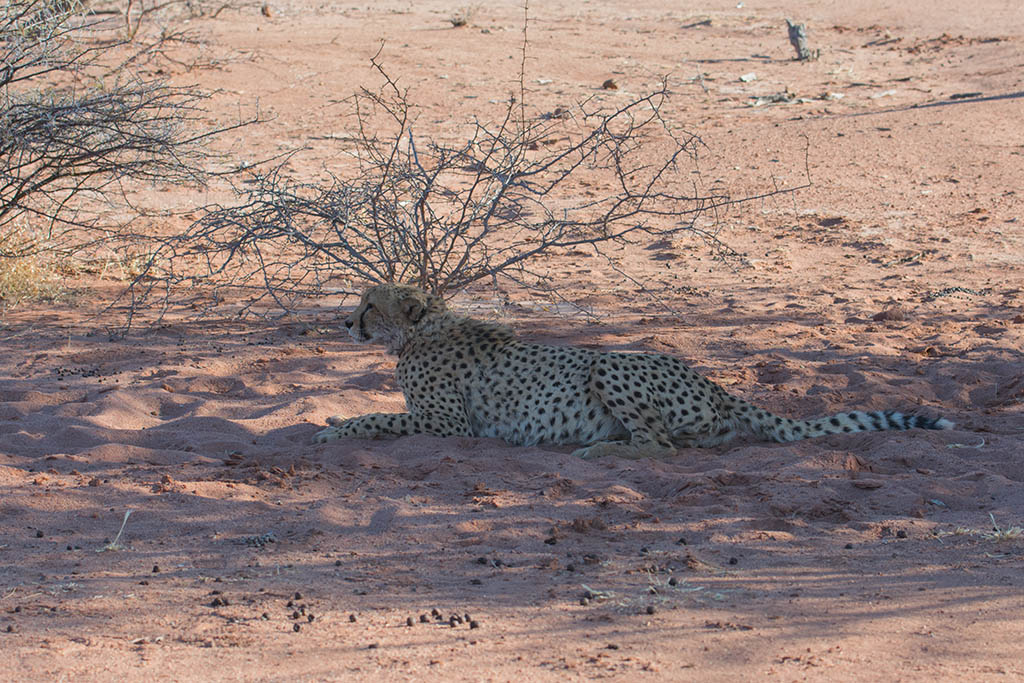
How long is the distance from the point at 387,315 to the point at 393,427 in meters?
0.60

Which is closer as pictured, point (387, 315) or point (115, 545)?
point (115, 545)

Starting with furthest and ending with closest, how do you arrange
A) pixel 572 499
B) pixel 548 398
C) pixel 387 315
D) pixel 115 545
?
1. pixel 387 315
2. pixel 548 398
3. pixel 572 499
4. pixel 115 545

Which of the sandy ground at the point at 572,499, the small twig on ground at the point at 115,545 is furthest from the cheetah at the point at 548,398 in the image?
the small twig on ground at the point at 115,545

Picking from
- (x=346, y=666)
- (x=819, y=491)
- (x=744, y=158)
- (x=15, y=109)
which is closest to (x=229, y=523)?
(x=346, y=666)

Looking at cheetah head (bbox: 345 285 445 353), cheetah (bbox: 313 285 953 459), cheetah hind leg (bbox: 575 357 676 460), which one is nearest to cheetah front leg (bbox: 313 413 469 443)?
cheetah (bbox: 313 285 953 459)

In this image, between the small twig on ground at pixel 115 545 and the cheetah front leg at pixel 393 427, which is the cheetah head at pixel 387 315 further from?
the small twig on ground at pixel 115 545

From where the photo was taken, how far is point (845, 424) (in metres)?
5.54

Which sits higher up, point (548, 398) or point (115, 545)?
point (548, 398)

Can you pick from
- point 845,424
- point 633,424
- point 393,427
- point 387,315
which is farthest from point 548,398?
point 845,424

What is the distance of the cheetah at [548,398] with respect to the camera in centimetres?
554

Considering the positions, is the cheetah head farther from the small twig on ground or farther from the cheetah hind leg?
the small twig on ground

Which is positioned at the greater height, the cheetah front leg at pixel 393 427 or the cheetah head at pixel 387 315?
the cheetah head at pixel 387 315

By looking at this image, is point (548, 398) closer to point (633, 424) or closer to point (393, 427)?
point (633, 424)

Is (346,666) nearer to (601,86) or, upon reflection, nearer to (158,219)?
(158,219)
